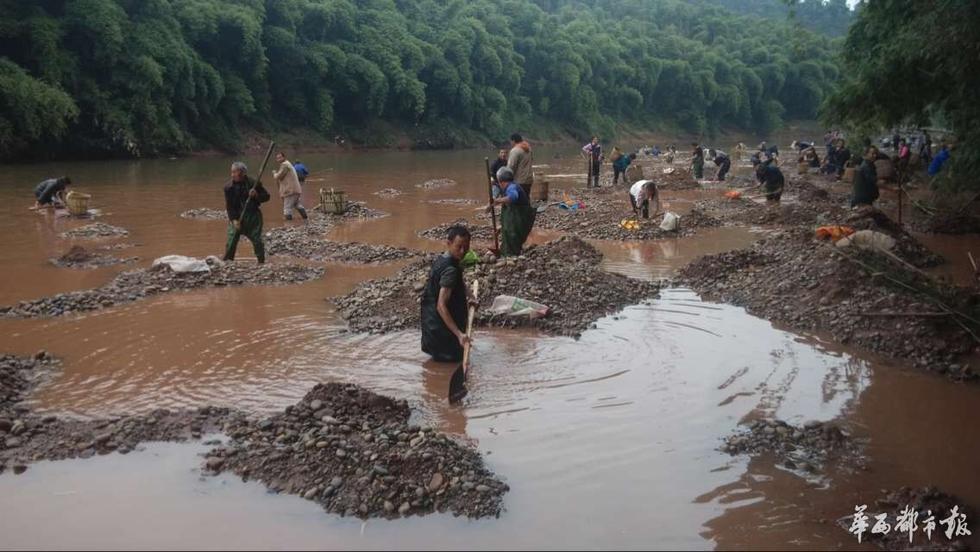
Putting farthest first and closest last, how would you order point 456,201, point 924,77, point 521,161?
1. point 456,201
2. point 521,161
3. point 924,77

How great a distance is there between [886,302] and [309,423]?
19.9 feet

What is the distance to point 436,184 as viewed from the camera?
1023 inches

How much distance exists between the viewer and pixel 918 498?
4500 millimetres

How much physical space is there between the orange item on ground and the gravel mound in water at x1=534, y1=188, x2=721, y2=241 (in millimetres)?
3618

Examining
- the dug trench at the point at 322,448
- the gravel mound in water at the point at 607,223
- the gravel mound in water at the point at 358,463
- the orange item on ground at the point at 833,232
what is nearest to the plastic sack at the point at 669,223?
the gravel mound in water at the point at 607,223

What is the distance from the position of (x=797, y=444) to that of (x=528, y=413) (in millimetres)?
2020

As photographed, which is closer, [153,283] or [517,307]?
[517,307]

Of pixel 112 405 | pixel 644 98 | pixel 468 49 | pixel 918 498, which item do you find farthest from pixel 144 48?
pixel 644 98

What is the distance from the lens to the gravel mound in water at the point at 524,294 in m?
8.38

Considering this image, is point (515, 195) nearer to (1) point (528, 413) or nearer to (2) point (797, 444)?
(1) point (528, 413)

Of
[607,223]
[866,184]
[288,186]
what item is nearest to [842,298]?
[866,184]

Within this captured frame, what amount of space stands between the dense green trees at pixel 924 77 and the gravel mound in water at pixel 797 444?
4404 mm

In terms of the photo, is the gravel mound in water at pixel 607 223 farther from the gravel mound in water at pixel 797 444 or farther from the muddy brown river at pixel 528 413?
the gravel mound in water at pixel 797 444

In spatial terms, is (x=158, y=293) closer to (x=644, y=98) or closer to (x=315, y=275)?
(x=315, y=275)
